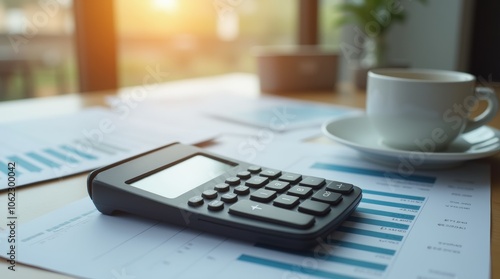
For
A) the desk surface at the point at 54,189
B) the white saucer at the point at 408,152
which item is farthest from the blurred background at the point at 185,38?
the white saucer at the point at 408,152

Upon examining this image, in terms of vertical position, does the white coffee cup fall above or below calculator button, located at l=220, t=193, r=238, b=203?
above

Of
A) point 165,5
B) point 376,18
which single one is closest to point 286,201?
point 376,18

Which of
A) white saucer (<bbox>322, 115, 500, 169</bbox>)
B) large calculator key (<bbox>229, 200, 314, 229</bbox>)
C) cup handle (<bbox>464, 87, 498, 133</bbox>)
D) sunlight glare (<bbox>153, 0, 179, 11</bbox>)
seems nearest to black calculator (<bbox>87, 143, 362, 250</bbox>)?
large calculator key (<bbox>229, 200, 314, 229</bbox>)

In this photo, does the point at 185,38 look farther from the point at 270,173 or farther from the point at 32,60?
the point at 270,173

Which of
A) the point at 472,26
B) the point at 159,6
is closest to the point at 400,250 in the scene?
the point at 472,26

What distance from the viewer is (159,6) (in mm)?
1462

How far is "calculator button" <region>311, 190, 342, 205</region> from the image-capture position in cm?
32

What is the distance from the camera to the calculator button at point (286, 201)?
0.31 metres

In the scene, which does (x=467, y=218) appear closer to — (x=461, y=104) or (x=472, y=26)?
(x=461, y=104)

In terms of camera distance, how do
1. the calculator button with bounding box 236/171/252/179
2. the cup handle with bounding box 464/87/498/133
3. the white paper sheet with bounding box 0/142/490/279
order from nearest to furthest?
the white paper sheet with bounding box 0/142/490/279, the calculator button with bounding box 236/171/252/179, the cup handle with bounding box 464/87/498/133

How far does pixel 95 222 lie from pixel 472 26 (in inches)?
47.8

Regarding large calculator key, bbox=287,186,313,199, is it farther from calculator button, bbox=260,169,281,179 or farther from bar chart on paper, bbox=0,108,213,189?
bar chart on paper, bbox=0,108,213,189

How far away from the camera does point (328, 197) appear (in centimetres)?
33

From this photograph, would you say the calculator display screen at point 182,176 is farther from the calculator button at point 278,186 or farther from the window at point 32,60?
the window at point 32,60
